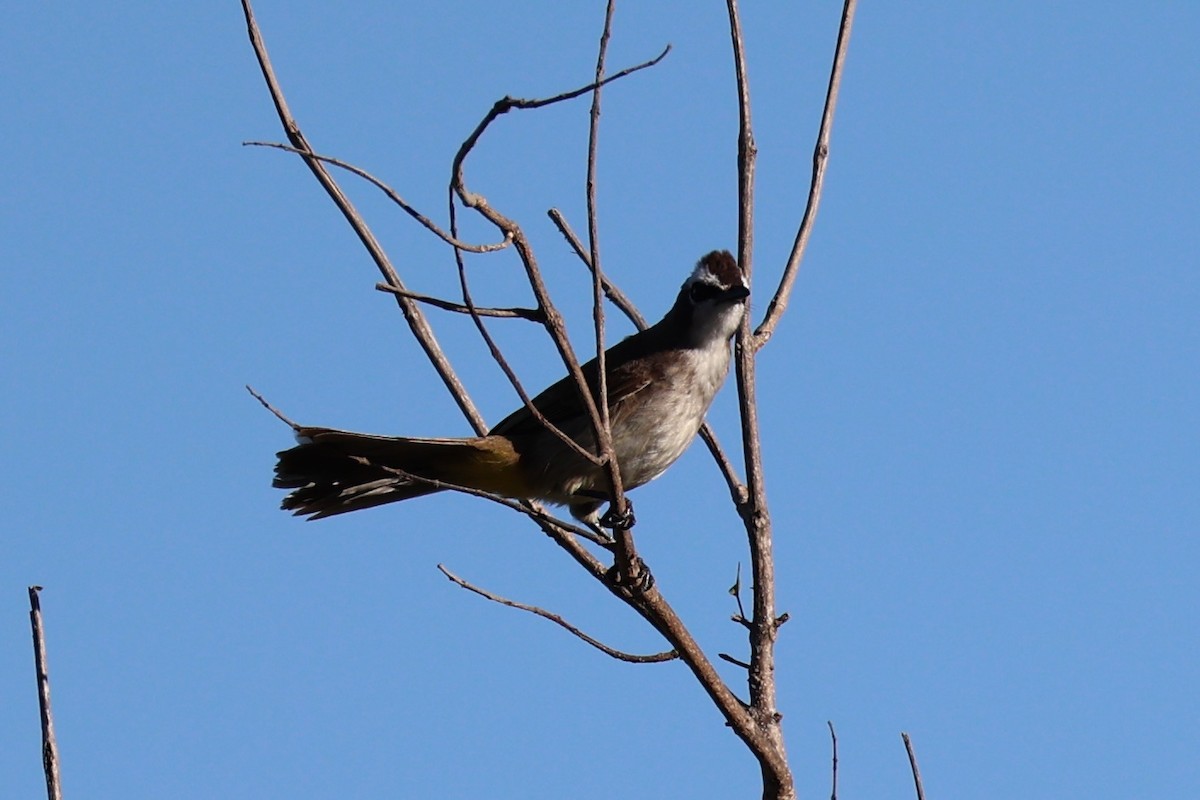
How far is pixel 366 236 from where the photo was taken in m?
4.59

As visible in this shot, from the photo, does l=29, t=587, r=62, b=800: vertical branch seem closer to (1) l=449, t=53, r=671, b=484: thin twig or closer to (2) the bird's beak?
(1) l=449, t=53, r=671, b=484: thin twig

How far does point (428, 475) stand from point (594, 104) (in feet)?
8.39

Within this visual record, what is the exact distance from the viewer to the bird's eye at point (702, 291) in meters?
6.38

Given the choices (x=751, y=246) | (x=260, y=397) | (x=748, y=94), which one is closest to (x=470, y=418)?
(x=260, y=397)

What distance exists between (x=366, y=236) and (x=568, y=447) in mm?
1384

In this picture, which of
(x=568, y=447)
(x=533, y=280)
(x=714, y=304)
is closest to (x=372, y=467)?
(x=568, y=447)

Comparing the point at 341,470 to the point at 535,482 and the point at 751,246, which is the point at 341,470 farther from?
the point at 751,246

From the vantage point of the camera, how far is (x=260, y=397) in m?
4.46

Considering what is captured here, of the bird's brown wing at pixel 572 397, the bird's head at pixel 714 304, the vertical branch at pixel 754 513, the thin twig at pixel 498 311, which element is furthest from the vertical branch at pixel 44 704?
the bird's head at pixel 714 304

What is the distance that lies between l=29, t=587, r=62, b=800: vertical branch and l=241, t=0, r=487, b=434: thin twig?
1.23 metres

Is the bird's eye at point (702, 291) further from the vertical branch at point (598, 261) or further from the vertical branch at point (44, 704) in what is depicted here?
the vertical branch at point (44, 704)

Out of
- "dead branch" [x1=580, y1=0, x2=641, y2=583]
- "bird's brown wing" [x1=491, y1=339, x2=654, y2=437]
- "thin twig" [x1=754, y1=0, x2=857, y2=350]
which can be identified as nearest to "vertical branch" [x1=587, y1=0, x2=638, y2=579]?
"dead branch" [x1=580, y1=0, x2=641, y2=583]

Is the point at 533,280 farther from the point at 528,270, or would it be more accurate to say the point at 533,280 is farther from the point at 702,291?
the point at 702,291

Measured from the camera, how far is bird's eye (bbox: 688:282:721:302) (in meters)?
6.38
